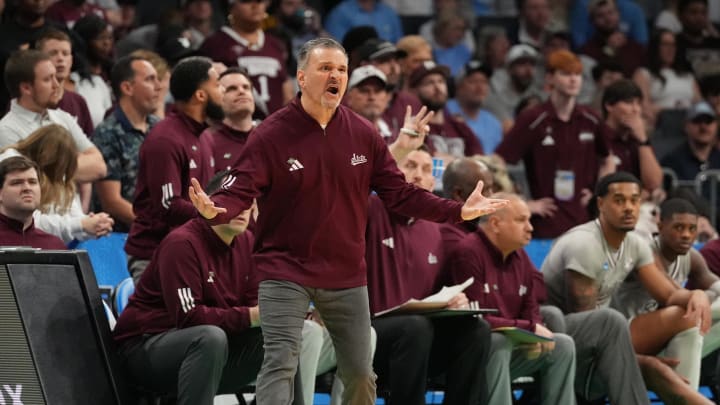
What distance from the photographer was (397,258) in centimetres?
729

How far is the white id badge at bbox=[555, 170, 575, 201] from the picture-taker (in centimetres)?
1017

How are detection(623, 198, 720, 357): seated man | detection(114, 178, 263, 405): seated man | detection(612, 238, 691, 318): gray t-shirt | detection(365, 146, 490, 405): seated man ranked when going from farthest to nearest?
detection(612, 238, 691, 318): gray t-shirt
detection(623, 198, 720, 357): seated man
detection(365, 146, 490, 405): seated man
detection(114, 178, 263, 405): seated man

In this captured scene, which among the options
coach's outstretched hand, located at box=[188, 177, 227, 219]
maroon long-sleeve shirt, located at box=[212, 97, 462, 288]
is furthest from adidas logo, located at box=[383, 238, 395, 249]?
coach's outstretched hand, located at box=[188, 177, 227, 219]

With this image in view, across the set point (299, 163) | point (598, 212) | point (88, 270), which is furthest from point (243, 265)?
point (598, 212)

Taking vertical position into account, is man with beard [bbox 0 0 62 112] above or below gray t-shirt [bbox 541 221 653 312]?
above

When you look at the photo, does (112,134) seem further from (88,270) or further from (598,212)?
(598,212)

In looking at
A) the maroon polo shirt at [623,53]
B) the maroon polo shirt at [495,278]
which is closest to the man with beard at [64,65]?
the maroon polo shirt at [495,278]

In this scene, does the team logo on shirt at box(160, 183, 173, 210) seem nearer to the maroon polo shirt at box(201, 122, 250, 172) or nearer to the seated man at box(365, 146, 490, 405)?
the maroon polo shirt at box(201, 122, 250, 172)

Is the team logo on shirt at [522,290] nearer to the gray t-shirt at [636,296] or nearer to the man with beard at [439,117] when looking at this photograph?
the gray t-shirt at [636,296]

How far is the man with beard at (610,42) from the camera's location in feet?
44.5

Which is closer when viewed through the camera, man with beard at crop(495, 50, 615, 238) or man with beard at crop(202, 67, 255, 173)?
man with beard at crop(202, 67, 255, 173)

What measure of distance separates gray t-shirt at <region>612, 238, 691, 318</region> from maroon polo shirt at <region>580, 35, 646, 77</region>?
5.25 m

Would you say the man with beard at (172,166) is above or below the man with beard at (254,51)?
below

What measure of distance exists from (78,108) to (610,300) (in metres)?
3.64
